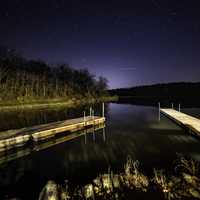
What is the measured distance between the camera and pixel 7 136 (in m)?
10.2

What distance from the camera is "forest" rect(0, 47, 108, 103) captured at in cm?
3550

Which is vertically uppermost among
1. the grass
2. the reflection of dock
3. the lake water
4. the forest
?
the forest

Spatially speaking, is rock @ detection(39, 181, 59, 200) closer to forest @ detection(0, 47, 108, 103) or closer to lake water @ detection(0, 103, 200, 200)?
lake water @ detection(0, 103, 200, 200)

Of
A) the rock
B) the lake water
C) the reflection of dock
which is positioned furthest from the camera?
the reflection of dock

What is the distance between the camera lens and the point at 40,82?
45406 millimetres

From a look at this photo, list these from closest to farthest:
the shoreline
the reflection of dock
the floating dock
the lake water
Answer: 1. the lake water
2. the reflection of dock
3. the floating dock
4. the shoreline

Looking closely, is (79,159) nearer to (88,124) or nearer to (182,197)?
(182,197)

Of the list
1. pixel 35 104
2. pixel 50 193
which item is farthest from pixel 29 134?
pixel 35 104

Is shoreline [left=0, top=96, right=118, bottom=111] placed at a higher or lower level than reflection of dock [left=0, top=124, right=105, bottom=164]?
higher

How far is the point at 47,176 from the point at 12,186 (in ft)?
4.00

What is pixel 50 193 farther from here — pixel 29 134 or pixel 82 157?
pixel 29 134

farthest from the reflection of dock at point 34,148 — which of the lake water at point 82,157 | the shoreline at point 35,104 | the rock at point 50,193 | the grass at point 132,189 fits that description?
the shoreline at point 35,104

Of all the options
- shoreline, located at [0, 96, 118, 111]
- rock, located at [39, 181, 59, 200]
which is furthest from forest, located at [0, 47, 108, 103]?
rock, located at [39, 181, 59, 200]

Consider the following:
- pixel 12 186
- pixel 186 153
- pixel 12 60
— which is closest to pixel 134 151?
pixel 186 153
